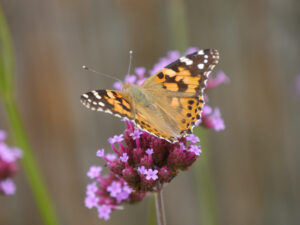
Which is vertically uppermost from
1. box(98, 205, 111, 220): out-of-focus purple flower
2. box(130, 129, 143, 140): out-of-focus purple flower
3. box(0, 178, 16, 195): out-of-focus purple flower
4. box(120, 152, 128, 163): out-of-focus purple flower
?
box(0, 178, 16, 195): out-of-focus purple flower

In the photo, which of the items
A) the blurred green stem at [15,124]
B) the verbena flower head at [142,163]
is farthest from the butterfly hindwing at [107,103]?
the blurred green stem at [15,124]

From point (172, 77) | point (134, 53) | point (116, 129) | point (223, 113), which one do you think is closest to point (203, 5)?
point (134, 53)

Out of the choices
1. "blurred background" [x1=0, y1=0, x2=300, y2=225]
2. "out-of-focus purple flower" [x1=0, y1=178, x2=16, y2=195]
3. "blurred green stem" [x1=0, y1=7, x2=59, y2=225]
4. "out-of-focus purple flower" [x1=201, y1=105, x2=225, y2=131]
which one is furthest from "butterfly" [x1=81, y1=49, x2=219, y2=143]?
"blurred background" [x1=0, y1=0, x2=300, y2=225]

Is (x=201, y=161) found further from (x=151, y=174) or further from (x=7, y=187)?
(x=7, y=187)

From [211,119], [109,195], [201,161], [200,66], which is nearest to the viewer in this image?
[200,66]

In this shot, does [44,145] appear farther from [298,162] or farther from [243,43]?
[298,162]

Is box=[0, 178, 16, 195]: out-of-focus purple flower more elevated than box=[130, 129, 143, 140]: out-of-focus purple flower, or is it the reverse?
box=[0, 178, 16, 195]: out-of-focus purple flower

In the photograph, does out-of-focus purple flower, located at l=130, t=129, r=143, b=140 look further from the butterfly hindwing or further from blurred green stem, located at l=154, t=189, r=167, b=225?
blurred green stem, located at l=154, t=189, r=167, b=225

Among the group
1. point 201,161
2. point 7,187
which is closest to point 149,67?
point 201,161
